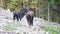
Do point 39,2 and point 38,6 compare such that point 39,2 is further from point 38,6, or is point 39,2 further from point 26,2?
point 26,2

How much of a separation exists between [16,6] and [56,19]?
9150mm

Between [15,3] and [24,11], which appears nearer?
[24,11]

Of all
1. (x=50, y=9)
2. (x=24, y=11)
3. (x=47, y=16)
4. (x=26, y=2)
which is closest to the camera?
(x=24, y=11)

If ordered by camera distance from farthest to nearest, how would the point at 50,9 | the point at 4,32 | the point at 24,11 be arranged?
1. the point at 50,9
2. the point at 24,11
3. the point at 4,32

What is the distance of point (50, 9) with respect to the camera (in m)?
28.2

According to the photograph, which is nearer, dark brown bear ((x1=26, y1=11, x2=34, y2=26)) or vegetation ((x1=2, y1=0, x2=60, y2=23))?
dark brown bear ((x1=26, y1=11, x2=34, y2=26))

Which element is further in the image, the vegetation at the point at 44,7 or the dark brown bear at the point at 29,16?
the vegetation at the point at 44,7

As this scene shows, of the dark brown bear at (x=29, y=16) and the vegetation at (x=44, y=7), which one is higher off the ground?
the dark brown bear at (x=29, y=16)

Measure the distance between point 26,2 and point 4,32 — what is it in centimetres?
2552

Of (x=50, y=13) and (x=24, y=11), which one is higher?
(x=24, y=11)

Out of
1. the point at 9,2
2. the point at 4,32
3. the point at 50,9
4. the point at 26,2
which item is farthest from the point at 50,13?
the point at 4,32

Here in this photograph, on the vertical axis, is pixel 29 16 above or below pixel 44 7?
above

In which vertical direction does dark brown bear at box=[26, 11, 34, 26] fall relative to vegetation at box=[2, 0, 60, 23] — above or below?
above

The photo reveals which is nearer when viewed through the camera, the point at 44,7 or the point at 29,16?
the point at 29,16
